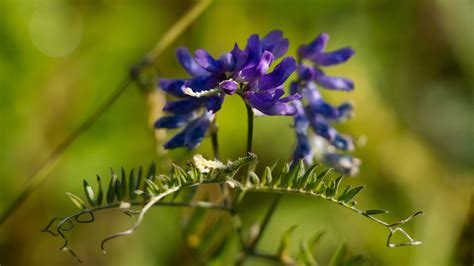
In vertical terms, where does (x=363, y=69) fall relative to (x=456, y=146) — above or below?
above

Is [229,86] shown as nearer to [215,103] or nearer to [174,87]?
[215,103]

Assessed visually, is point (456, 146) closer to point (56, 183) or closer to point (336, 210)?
point (336, 210)

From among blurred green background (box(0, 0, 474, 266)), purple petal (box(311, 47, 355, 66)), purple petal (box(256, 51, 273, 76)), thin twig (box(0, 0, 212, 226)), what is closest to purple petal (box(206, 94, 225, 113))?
purple petal (box(256, 51, 273, 76))

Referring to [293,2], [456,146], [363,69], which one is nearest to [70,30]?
[293,2]

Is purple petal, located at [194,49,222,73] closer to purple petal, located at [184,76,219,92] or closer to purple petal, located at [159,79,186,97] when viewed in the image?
purple petal, located at [184,76,219,92]

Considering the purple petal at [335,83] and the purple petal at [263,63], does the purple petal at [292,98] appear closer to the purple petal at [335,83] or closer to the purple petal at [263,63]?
the purple petal at [263,63]
